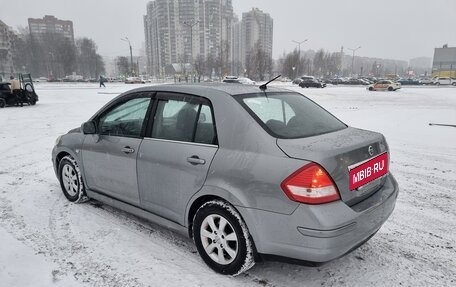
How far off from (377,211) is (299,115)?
1.15m

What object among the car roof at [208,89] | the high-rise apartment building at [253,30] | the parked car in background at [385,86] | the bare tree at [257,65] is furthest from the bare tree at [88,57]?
the car roof at [208,89]

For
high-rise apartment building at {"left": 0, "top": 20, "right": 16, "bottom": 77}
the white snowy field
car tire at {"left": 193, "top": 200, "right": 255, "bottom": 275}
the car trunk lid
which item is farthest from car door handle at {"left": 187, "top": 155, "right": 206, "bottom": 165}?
high-rise apartment building at {"left": 0, "top": 20, "right": 16, "bottom": 77}

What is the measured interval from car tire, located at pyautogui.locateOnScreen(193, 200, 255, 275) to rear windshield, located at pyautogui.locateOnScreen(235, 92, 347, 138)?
0.79 metres

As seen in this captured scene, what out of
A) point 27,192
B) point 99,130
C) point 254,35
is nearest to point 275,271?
point 99,130

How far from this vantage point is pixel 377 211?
2.89 metres

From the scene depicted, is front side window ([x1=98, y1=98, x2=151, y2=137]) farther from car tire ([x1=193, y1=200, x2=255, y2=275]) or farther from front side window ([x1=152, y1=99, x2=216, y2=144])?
car tire ([x1=193, y1=200, x2=255, y2=275])

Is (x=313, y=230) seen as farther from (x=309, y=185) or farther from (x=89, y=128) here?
(x=89, y=128)

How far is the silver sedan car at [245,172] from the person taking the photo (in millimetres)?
2555

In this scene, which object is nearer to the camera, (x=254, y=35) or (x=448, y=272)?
(x=448, y=272)

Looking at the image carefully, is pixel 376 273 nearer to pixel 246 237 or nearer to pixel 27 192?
pixel 246 237

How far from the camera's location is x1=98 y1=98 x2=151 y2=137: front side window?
3.73 metres

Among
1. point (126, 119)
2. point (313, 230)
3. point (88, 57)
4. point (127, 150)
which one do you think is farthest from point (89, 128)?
point (88, 57)

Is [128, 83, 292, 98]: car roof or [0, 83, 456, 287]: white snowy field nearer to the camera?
[0, 83, 456, 287]: white snowy field

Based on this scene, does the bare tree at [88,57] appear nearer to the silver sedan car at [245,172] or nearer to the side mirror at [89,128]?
the side mirror at [89,128]
